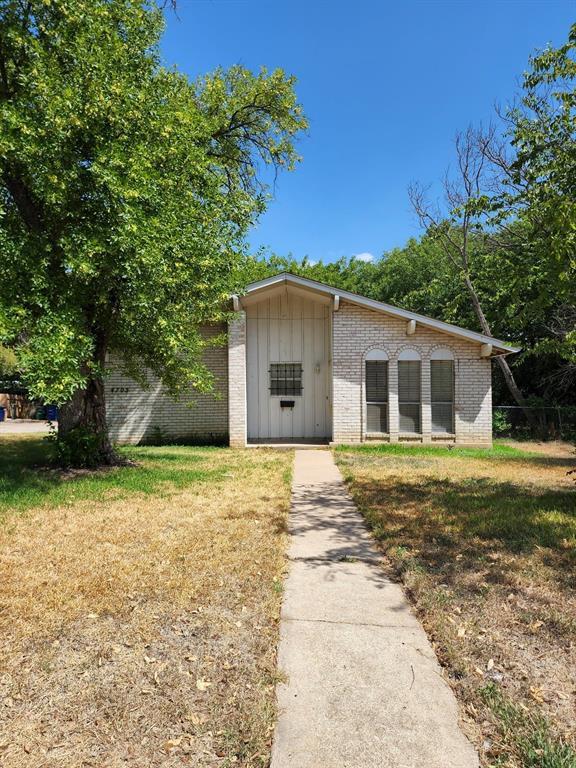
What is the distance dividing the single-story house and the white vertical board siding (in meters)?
0.47

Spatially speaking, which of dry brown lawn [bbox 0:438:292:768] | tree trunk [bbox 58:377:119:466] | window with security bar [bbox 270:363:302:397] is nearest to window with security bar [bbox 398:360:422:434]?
window with security bar [bbox 270:363:302:397]

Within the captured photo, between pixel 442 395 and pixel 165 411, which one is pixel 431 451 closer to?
pixel 442 395

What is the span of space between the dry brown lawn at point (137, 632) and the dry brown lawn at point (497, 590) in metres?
1.07

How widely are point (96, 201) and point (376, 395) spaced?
839 cm

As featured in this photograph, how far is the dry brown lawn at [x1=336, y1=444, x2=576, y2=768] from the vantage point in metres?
2.20

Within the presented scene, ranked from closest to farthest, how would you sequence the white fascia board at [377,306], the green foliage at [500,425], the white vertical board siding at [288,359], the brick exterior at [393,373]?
the white fascia board at [377,306] < the brick exterior at [393,373] < the white vertical board siding at [288,359] < the green foliage at [500,425]

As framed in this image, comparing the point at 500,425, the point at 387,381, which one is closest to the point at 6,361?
the point at 387,381

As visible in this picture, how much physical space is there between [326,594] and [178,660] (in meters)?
1.30

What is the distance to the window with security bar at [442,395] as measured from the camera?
12617mm

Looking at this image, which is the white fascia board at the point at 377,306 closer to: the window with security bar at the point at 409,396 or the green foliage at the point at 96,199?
the window with security bar at the point at 409,396

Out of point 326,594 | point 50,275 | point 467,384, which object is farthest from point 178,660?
point 467,384

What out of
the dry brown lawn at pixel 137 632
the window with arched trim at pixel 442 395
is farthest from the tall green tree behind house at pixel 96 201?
the window with arched trim at pixel 442 395

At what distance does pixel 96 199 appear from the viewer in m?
6.46

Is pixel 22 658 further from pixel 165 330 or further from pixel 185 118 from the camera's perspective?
pixel 185 118
